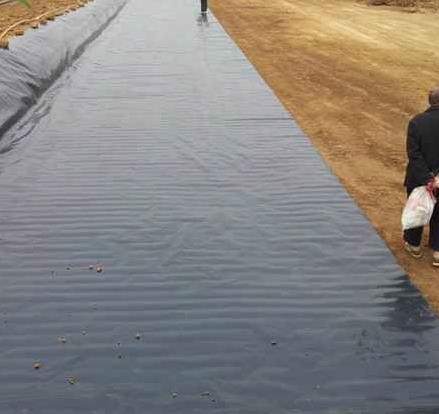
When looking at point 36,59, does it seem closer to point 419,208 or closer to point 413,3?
point 419,208

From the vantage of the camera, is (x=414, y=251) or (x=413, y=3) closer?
(x=414, y=251)

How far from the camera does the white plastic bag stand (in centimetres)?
554

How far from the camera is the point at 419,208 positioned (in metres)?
5.55

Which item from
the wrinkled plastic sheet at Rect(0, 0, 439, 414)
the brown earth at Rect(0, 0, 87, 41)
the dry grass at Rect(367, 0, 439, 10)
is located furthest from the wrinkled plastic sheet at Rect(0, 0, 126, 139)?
the dry grass at Rect(367, 0, 439, 10)

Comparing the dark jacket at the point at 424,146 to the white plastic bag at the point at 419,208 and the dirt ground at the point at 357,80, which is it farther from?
the dirt ground at the point at 357,80

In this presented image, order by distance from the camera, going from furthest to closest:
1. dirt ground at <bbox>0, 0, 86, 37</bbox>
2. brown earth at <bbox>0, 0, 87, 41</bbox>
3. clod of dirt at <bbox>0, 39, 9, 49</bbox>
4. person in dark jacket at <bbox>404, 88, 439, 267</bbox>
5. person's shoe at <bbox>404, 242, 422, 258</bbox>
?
dirt ground at <bbox>0, 0, 86, 37</bbox>
brown earth at <bbox>0, 0, 87, 41</bbox>
clod of dirt at <bbox>0, 39, 9, 49</bbox>
person's shoe at <bbox>404, 242, 422, 258</bbox>
person in dark jacket at <bbox>404, 88, 439, 267</bbox>

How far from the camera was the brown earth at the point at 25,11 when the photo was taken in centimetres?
1603

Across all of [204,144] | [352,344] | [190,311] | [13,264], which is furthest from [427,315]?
[204,144]

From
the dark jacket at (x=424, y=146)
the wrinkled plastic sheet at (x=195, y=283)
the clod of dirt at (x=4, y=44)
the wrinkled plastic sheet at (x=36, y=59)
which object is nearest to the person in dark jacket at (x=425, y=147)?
the dark jacket at (x=424, y=146)

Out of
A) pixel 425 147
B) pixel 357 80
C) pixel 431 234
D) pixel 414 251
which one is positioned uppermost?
pixel 425 147

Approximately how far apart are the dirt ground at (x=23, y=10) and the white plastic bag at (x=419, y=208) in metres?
11.0

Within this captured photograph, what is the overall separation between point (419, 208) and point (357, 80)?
8.94 metres

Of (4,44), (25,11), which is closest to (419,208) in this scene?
(4,44)

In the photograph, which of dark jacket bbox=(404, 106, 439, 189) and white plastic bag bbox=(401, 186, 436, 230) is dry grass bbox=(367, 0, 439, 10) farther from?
white plastic bag bbox=(401, 186, 436, 230)
